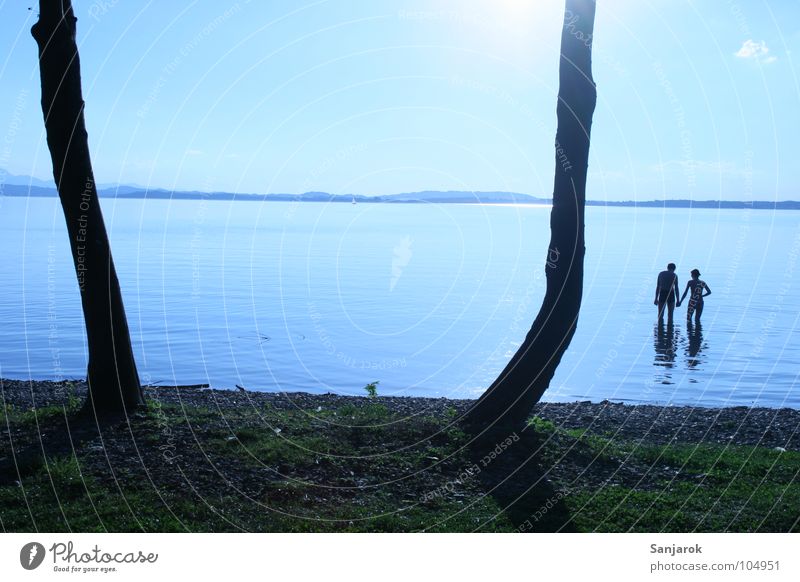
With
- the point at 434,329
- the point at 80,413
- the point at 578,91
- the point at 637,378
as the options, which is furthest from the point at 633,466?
the point at 434,329

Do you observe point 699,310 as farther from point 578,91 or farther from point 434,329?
point 578,91

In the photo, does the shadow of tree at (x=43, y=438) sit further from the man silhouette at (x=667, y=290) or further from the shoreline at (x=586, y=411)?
the man silhouette at (x=667, y=290)

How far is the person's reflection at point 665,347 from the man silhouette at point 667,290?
0.57 m

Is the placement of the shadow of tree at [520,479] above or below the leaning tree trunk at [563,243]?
below

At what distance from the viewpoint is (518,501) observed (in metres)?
9.77

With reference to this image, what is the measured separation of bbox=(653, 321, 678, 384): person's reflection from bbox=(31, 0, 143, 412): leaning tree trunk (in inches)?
571

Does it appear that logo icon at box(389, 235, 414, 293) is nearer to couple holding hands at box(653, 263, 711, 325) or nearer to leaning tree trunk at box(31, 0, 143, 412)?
couple holding hands at box(653, 263, 711, 325)

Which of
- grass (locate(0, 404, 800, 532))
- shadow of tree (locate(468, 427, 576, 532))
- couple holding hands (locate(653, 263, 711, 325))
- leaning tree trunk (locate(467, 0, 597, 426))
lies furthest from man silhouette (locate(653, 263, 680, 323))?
shadow of tree (locate(468, 427, 576, 532))
